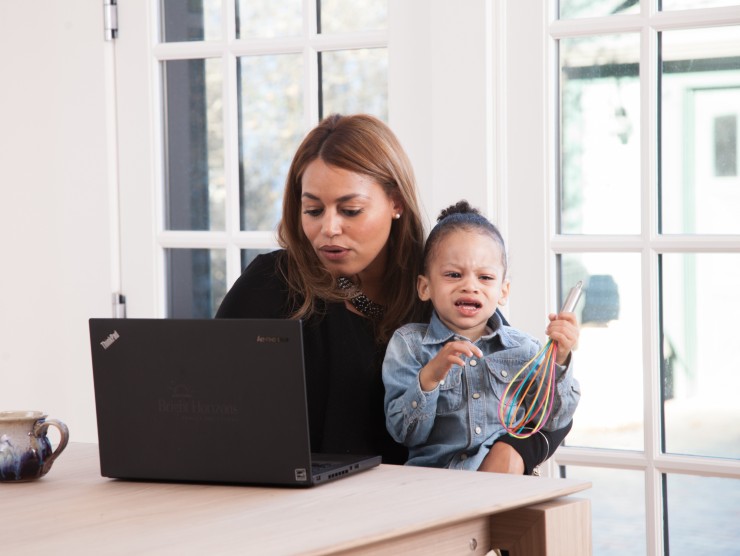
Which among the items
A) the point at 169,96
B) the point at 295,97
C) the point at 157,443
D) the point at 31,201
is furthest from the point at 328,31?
the point at 157,443

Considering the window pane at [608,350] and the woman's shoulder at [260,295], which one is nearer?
the woman's shoulder at [260,295]

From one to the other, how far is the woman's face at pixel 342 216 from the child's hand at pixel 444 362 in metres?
0.31

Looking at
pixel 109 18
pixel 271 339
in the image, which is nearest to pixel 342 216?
pixel 271 339

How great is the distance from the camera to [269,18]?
9.43ft

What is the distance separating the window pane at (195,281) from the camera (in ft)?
9.78

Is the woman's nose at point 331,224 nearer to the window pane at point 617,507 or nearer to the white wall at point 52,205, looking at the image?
the window pane at point 617,507

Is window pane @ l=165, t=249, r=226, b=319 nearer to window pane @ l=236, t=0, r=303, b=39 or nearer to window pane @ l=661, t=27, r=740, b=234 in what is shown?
window pane @ l=236, t=0, r=303, b=39

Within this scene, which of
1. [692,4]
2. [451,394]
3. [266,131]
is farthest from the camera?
[266,131]

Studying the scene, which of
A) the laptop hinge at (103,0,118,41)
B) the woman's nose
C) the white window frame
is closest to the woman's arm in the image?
the woman's nose

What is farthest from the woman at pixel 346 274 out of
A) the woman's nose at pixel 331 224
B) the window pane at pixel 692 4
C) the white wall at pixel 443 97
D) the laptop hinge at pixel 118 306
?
the laptop hinge at pixel 118 306

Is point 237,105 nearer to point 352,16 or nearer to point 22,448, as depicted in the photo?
point 352,16

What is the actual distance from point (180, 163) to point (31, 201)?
473 millimetres

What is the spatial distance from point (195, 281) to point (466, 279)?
127cm

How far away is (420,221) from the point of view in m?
2.20
